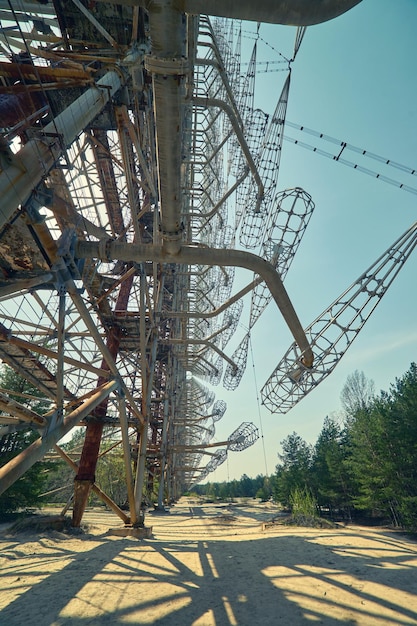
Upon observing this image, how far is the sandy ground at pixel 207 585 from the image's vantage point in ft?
14.2

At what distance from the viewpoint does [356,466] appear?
3088 cm

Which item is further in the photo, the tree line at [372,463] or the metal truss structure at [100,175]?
the tree line at [372,463]

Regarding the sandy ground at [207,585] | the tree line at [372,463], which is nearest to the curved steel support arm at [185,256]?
the sandy ground at [207,585]

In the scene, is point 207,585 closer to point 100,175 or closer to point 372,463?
point 100,175

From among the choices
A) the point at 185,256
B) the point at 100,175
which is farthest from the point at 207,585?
the point at 100,175

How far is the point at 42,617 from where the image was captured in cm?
427

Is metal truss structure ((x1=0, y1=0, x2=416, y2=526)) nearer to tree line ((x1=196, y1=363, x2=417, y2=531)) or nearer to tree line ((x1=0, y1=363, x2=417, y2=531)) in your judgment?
tree line ((x1=0, y1=363, x2=417, y2=531))

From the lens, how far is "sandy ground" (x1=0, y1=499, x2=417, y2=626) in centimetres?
432

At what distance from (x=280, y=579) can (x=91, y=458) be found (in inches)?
327

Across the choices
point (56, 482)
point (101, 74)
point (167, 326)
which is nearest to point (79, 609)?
point (101, 74)

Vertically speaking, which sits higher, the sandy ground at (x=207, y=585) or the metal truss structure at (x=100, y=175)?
the metal truss structure at (x=100, y=175)

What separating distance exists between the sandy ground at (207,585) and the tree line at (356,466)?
566 centimetres

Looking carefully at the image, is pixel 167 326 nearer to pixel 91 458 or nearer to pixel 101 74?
pixel 91 458

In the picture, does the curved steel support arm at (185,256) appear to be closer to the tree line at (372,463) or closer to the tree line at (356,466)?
the tree line at (356,466)
